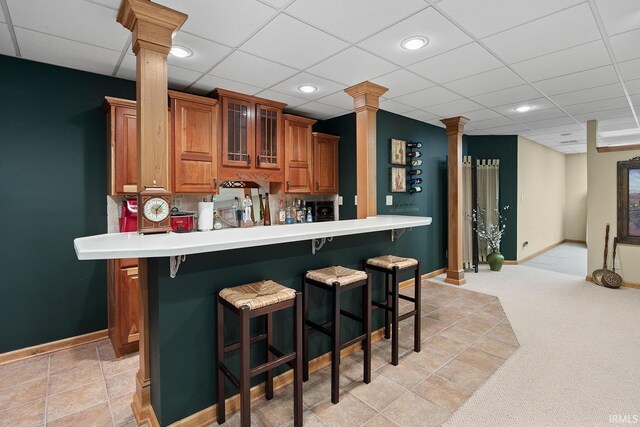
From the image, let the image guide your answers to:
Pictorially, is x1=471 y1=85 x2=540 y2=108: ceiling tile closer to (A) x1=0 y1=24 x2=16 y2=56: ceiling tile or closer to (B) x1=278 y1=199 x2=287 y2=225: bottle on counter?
(B) x1=278 y1=199 x2=287 y2=225: bottle on counter

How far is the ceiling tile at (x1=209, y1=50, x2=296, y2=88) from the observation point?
2731 millimetres

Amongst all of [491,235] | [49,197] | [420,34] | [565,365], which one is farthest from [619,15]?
[49,197]

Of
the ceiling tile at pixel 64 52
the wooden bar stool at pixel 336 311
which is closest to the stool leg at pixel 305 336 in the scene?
the wooden bar stool at pixel 336 311

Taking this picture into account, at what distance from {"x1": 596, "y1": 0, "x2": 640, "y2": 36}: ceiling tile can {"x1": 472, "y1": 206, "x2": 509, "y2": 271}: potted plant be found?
12.5 ft

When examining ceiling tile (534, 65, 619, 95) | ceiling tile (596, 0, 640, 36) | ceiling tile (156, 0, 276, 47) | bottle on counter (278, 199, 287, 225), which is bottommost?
bottle on counter (278, 199, 287, 225)

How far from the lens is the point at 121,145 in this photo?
2850mm

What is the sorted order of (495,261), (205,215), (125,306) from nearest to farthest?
(205,215) < (125,306) < (495,261)

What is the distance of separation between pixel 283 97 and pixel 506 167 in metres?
4.64

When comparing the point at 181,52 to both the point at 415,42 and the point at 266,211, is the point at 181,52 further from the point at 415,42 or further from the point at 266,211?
the point at 266,211

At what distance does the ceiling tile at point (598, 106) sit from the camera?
3930mm

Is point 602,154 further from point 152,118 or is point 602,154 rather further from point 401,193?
point 152,118

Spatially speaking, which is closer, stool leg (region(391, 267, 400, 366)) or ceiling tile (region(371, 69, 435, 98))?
stool leg (region(391, 267, 400, 366))

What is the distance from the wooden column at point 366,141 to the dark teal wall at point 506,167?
3702 millimetres

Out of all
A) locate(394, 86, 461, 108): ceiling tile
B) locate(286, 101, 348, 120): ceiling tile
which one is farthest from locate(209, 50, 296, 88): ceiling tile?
locate(394, 86, 461, 108): ceiling tile
